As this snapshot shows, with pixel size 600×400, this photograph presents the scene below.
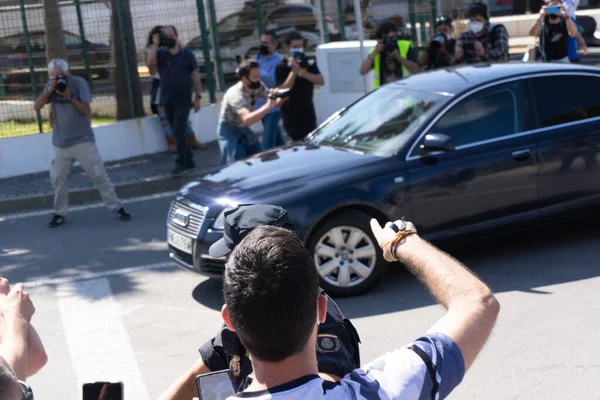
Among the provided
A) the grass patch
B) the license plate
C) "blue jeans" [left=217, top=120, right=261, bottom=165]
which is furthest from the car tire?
the grass patch

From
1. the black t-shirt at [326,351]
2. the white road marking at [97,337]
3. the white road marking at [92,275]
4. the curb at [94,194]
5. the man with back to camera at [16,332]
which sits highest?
the man with back to camera at [16,332]

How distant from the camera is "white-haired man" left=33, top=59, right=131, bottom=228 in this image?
10055 mm

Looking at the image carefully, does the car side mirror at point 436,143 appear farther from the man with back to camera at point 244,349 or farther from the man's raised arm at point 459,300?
the man's raised arm at point 459,300

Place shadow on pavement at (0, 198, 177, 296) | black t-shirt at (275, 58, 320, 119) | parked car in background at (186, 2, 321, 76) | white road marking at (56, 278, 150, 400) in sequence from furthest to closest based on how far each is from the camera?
parked car in background at (186, 2, 321, 76), black t-shirt at (275, 58, 320, 119), shadow on pavement at (0, 198, 177, 296), white road marking at (56, 278, 150, 400)

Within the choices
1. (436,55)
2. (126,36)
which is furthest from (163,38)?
(436,55)

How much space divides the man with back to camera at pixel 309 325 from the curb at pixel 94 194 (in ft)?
32.4

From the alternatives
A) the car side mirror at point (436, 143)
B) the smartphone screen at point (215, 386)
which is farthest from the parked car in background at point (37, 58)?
the smartphone screen at point (215, 386)

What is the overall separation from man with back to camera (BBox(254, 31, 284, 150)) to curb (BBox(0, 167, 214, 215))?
5.29 ft

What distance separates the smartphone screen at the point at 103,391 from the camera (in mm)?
2213

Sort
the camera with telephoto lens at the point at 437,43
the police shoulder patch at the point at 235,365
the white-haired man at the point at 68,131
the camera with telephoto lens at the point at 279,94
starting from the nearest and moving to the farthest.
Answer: the police shoulder patch at the point at 235,365 → the camera with telephoto lens at the point at 279,94 → the white-haired man at the point at 68,131 → the camera with telephoto lens at the point at 437,43

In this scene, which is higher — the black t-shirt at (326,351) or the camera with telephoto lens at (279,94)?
the camera with telephoto lens at (279,94)

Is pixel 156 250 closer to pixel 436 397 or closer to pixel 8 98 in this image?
pixel 8 98

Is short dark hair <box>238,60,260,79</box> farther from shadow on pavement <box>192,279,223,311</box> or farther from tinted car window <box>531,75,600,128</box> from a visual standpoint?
tinted car window <box>531,75,600,128</box>

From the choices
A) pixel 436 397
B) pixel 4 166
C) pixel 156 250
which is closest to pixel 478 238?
pixel 156 250
